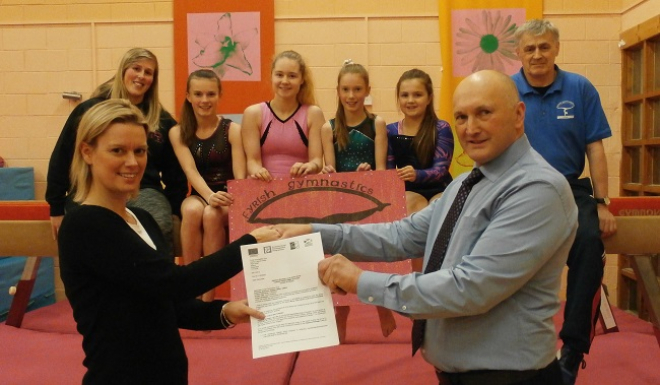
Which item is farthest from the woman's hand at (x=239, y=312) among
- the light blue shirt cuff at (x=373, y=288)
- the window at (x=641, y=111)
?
the window at (x=641, y=111)


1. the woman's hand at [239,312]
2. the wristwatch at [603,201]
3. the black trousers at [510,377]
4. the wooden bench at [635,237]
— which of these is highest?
the wristwatch at [603,201]

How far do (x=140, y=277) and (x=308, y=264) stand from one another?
53 centimetres

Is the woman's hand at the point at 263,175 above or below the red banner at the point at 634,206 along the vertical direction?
above

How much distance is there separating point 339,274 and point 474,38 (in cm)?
438

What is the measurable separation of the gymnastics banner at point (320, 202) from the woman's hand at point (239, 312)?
1.26m

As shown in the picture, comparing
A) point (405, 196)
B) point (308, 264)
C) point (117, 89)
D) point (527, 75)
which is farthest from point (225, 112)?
point (308, 264)

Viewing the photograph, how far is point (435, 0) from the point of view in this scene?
5.89 m

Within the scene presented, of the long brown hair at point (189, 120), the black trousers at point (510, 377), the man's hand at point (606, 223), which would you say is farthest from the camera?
the long brown hair at point (189, 120)

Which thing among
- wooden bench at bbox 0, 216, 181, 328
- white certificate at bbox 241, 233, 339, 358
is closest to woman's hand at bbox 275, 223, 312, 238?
white certificate at bbox 241, 233, 339, 358

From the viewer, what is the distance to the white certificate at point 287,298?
1961 mm

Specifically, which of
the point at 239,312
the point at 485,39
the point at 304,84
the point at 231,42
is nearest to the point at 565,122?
the point at 304,84

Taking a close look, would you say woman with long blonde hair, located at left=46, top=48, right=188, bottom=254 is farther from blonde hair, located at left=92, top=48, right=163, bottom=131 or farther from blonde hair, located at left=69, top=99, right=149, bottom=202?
blonde hair, located at left=69, top=99, right=149, bottom=202

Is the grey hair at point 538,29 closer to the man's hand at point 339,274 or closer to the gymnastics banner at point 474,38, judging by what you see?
the man's hand at point 339,274

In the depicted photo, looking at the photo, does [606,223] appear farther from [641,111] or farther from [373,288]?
[641,111]
